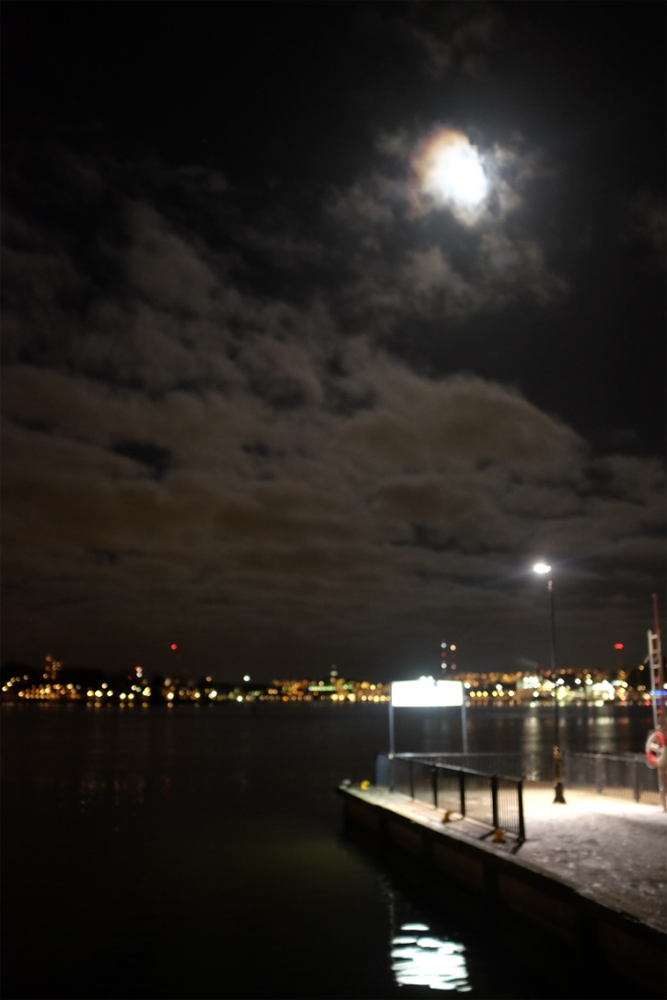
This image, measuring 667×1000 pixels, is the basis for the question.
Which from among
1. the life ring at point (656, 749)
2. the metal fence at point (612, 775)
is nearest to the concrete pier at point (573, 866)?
the metal fence at point (612, 775)

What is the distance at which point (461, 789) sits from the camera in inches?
915

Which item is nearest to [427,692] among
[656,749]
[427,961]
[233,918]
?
[656,749]

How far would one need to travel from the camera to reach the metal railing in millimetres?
20375

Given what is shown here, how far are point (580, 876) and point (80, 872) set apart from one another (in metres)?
19.5

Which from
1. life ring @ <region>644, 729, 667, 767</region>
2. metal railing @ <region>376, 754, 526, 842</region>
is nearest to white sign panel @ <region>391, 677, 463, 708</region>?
metal railing @ <region>376, 754, 526, 842</region>

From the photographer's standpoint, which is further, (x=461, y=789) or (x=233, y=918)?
(x=461, y=789)

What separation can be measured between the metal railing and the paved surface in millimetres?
388

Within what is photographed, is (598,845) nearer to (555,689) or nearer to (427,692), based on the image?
(555,689)

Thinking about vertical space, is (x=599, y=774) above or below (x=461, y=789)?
below

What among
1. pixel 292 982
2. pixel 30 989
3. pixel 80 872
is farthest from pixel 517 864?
pixel 80 872

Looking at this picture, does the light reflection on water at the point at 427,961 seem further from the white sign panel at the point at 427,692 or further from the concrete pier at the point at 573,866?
the white sign panel at the point at 427,692

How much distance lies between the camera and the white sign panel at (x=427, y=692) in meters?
33.4

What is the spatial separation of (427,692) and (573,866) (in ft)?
56.6

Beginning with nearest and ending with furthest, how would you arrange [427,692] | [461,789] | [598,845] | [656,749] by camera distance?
[598,845], [461,789], [656,749], [427,692]
